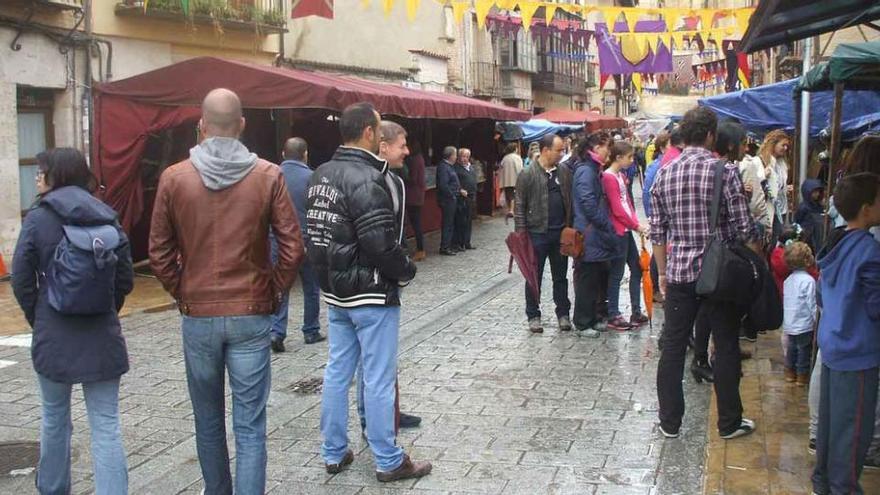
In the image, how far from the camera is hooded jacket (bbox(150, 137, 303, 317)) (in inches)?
146

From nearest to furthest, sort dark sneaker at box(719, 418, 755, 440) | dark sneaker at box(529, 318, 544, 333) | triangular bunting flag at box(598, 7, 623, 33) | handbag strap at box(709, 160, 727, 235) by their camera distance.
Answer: handbag strap at box(709, 160, 727, 235)
dark sneaker at box(719, 418, 755, 440)
dark sneaker at box(529, 318, 544, 333)
triangular bunting flag at box(598, 7, 623, 33)

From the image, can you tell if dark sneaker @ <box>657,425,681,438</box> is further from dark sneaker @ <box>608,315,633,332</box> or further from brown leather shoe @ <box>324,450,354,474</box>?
dark sneaker @ <box>608,315,633,332</box>

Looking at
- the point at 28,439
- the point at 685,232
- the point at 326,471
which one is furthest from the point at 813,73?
the point at 28,439

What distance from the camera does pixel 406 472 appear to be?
4559mm

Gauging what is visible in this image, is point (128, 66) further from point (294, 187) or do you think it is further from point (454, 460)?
point (454, 460)

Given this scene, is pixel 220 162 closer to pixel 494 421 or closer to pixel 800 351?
pixel 494 421

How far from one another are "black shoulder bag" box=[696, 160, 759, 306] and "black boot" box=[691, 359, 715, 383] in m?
A: 1.63

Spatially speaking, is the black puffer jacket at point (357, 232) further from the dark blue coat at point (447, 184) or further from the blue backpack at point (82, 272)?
the dark blue coat at point (447, 184)

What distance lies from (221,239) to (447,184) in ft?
35.7

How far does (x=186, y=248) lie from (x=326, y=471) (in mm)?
1608

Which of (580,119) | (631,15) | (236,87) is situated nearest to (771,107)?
(631,15)

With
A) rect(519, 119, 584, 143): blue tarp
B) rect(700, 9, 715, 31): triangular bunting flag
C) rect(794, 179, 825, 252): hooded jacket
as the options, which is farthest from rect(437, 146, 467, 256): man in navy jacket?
rect(519, 119, 584, 143): blue tarp

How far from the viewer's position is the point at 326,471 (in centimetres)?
473

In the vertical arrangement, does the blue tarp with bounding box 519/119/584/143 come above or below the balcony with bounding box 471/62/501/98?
Result: below
